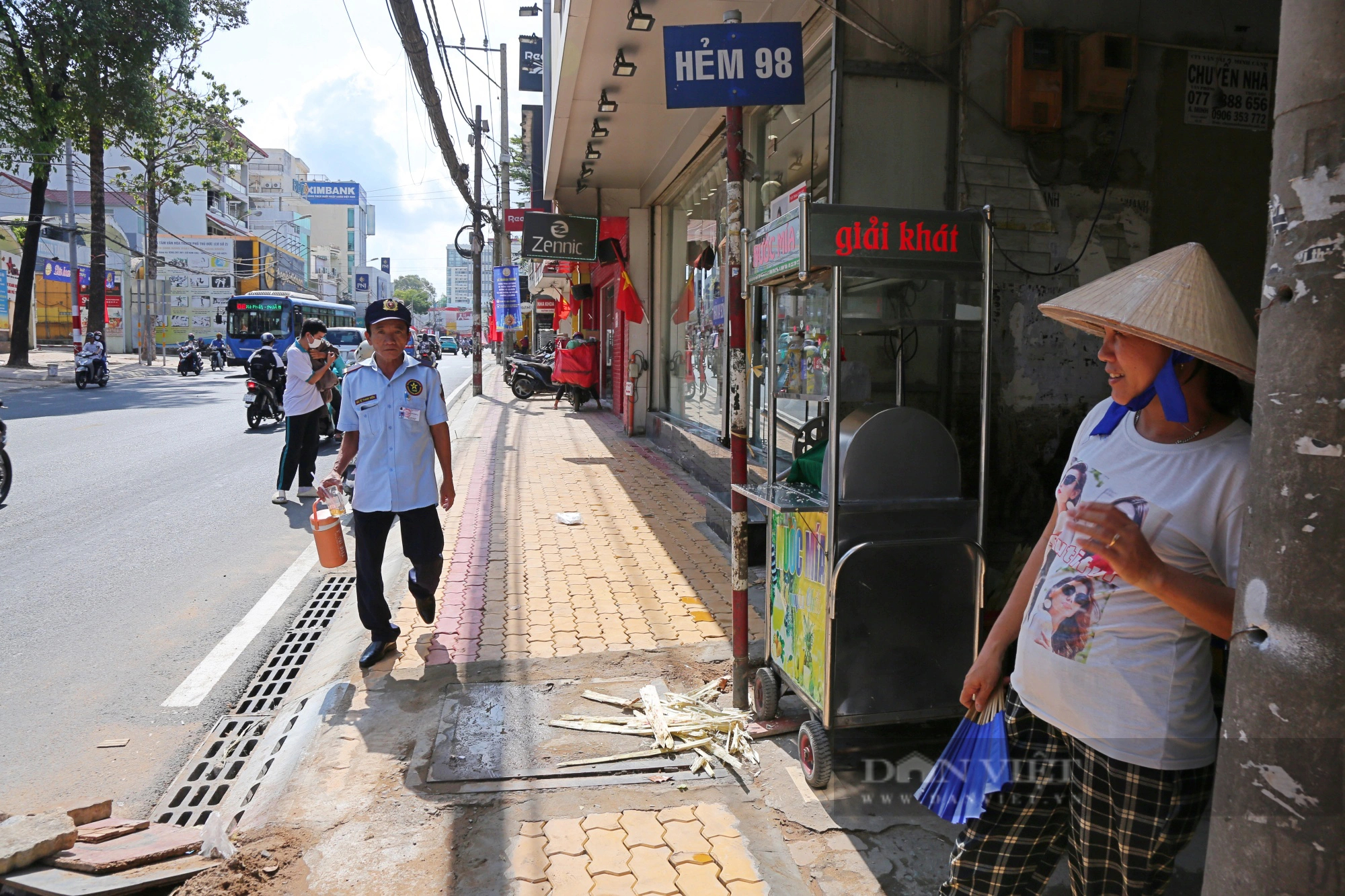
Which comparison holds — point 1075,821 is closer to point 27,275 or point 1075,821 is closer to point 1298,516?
point 1298,516

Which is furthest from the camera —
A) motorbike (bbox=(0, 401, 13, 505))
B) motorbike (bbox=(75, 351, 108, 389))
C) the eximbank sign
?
the eximbank sign

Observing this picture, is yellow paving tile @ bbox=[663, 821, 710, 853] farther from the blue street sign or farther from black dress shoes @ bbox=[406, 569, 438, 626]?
the blue street sign

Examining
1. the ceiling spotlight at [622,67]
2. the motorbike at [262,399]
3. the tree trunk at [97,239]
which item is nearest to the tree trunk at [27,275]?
the tree trunk at [97,239]

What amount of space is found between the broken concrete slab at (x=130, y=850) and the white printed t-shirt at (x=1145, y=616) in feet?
8.88

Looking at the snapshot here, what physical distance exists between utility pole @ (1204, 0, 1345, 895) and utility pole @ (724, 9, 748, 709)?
2.53 meters

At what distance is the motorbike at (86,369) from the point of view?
22141mm

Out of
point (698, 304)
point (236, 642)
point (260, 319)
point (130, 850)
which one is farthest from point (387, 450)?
point (260, 319)

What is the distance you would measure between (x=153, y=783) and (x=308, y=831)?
3.27 feet

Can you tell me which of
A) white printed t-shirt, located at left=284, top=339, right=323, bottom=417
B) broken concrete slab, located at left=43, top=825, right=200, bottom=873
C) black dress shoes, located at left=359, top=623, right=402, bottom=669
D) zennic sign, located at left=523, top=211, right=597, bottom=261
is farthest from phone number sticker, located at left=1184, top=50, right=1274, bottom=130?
zennic sign, located at left=523, top=211, right=597, bottom=261

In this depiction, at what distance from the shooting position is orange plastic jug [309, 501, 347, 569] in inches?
185

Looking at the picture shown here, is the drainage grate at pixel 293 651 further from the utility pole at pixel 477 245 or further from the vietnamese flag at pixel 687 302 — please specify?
the utility pole at pixel 477 245

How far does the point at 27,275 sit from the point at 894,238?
29562 mm

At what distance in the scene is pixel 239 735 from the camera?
4.13m

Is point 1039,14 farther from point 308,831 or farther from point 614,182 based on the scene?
point 614,182
